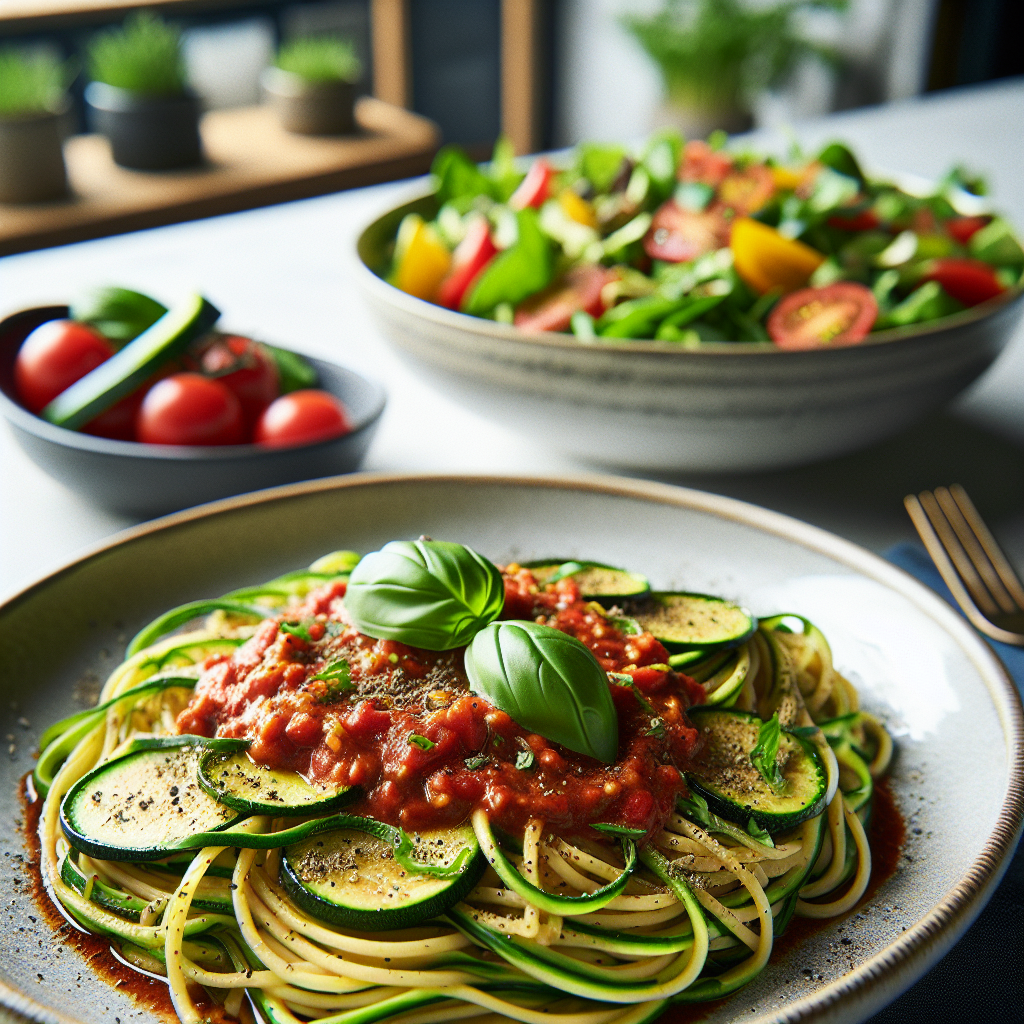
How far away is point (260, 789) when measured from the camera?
184 centimetres

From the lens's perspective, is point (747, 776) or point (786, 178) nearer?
point (747, 776)

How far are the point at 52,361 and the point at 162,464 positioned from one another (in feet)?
2.09

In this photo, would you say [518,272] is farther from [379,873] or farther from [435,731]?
[379,873]

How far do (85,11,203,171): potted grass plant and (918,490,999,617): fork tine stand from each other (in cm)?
697

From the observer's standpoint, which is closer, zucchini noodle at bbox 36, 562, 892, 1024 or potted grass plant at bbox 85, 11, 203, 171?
zucchini noodle at bbox 36, 562, 892, 1024

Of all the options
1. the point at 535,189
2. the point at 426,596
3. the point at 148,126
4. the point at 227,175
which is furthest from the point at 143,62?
the point at 426,596

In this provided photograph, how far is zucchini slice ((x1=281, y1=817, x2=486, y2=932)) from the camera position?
1683mm

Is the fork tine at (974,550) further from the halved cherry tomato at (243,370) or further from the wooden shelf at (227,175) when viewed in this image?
the wooden shelf at (227,175)

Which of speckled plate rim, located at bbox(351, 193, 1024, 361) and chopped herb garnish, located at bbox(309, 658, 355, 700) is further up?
speckled plate rim, located at bbox(351, 193, 1024, 361)

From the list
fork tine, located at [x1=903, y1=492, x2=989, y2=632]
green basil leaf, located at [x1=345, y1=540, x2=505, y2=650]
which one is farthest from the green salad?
green basil leaf, located at [x1=345, y1=540, x2=505, y2=650]

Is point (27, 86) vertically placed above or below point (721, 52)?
above

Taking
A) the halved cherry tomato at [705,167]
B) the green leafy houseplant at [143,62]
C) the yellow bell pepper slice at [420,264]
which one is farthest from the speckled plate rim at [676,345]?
the green leafy houseplant at [143,62]

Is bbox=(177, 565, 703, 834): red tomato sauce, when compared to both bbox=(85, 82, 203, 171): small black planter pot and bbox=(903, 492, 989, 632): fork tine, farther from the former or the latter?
bbox=(85, 82, 203, 171): small black planter pot

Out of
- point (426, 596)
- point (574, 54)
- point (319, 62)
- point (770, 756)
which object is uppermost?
point (426, 596)
